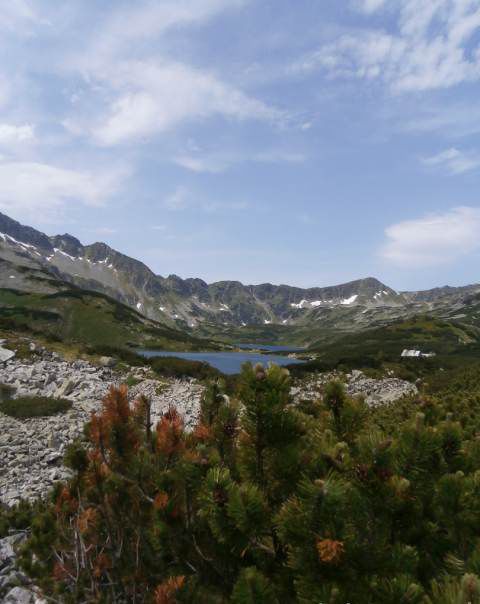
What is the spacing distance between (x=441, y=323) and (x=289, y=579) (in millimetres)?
148927

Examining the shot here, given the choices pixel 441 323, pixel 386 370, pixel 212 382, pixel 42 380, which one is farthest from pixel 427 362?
pixel 441 323

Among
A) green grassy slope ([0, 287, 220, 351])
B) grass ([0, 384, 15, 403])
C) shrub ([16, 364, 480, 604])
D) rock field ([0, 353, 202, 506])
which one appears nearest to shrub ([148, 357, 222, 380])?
rock field ([0, 353, 202, 506])

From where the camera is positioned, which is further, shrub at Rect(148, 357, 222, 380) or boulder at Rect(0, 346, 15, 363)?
shrub at Rect(148, 357, 222, 380)

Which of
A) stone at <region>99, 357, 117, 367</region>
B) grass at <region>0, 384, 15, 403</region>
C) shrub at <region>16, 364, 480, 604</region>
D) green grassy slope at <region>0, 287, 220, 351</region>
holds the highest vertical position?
shrub at <region>16, 364, 480, 604</region>

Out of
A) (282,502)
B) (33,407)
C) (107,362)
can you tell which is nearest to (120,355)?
(107,362)

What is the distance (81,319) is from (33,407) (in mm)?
115767

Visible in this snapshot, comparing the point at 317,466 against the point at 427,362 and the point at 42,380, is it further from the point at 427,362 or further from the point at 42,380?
the point at 427,362

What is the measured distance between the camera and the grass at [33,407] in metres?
17.3

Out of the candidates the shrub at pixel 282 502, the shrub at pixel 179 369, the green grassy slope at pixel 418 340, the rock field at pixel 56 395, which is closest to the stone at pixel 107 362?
the rock field at pixel 56 395

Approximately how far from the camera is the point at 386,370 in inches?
1762

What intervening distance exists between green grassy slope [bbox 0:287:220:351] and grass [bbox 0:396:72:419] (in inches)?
3809

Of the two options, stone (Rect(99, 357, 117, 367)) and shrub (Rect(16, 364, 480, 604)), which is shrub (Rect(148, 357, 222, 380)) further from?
shrub (Rect(16, 364, 480, 604))

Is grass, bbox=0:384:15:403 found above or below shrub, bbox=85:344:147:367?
above

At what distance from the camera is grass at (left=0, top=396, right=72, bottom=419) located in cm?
1727
